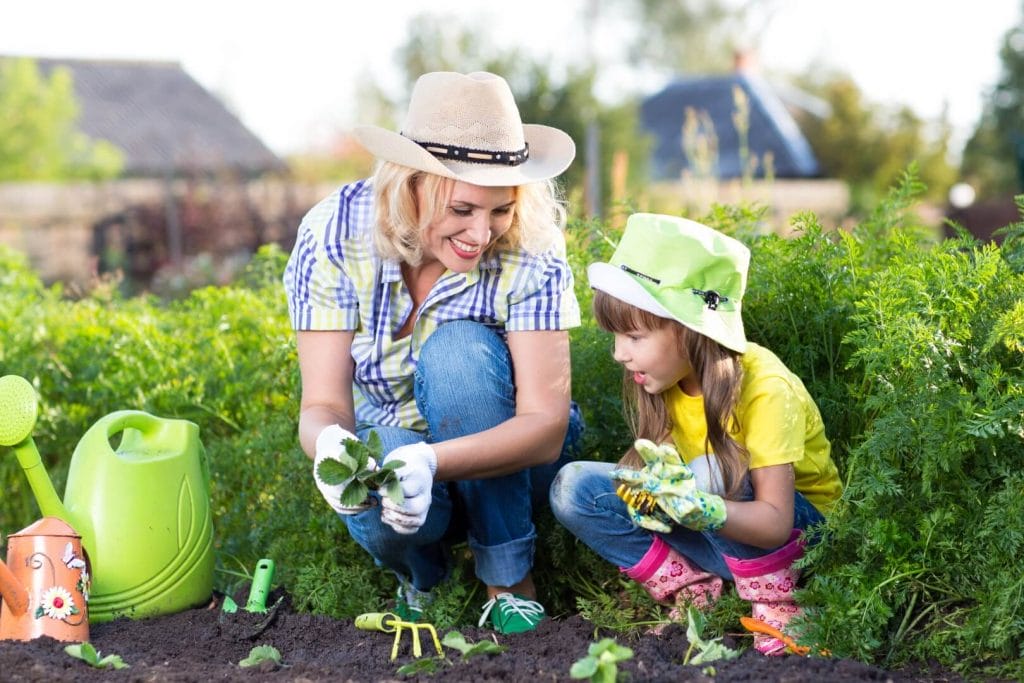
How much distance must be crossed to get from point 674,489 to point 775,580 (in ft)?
1.26

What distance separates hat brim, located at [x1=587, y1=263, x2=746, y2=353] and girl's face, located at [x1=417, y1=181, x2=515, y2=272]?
0.26 meters

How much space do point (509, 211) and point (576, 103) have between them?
10.9 meters

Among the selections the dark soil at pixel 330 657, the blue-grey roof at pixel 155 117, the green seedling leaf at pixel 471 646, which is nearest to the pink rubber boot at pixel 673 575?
the dark soil at pixel 330 657

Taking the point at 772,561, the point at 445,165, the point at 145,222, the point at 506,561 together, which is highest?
the point at 445,165

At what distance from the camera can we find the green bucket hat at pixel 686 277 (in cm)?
231

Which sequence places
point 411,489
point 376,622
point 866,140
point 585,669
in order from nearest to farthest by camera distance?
point 585,669 → point 411,489 → point 376,622 → point 866,140

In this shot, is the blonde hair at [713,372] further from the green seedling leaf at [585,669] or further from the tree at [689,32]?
the tree at [689,32]

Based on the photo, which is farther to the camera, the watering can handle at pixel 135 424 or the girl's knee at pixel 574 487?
the watering can handle at pixel 135 424

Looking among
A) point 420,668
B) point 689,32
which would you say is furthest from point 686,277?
point 689,32

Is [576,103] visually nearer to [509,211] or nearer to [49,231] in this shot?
[49,231]

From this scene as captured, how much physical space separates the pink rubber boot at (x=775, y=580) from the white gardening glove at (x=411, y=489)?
657 millimetres

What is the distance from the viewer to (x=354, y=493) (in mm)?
2217

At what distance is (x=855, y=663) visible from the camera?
1996 millimetres

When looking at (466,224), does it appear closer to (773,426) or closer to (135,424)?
(773,426)
